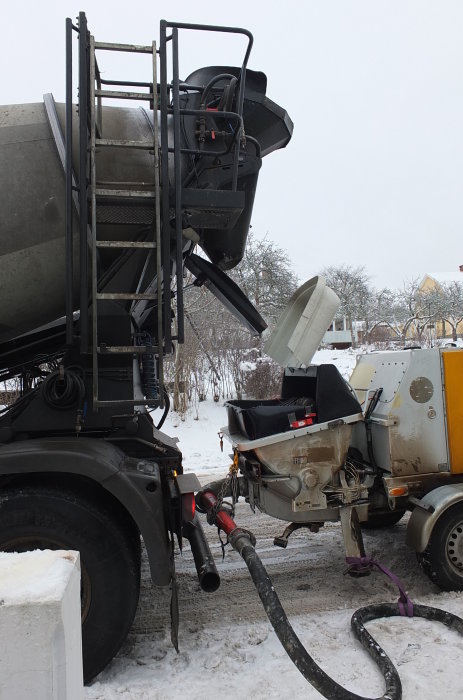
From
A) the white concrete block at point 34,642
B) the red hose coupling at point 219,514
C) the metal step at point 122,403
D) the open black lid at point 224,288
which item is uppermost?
the open black lid at point 224,288

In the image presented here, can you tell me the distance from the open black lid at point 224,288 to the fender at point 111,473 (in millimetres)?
1611

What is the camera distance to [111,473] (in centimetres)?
325

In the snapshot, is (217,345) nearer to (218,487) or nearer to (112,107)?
(218,487)

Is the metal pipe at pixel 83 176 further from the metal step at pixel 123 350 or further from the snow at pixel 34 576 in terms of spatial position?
the snow at pixel 34 576

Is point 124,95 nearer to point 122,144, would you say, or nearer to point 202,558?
point 122,144

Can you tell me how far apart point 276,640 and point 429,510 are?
158cm

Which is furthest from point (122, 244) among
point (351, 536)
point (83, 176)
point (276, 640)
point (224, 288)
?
point (351, 536)

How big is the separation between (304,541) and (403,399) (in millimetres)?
2077

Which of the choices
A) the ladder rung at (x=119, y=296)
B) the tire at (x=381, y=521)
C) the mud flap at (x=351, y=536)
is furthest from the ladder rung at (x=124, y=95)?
the tire at (x=381, y=521)

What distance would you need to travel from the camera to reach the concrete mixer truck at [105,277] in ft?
10.6

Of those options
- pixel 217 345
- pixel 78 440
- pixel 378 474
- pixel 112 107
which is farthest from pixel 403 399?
pixel 217 345

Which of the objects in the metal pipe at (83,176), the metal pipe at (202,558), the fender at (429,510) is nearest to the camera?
the metal pipe at (83,176)

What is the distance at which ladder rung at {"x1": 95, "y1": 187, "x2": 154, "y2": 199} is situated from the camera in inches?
127

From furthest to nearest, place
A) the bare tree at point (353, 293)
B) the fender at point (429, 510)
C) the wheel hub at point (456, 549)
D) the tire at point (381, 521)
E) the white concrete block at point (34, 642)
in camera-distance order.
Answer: the bare tree at point (353, 293) < the tire at point (381, 521) < the wheel hub at point (456, 549) < the fender at point (429, 510) < the white concrete block at point (34, 642)
